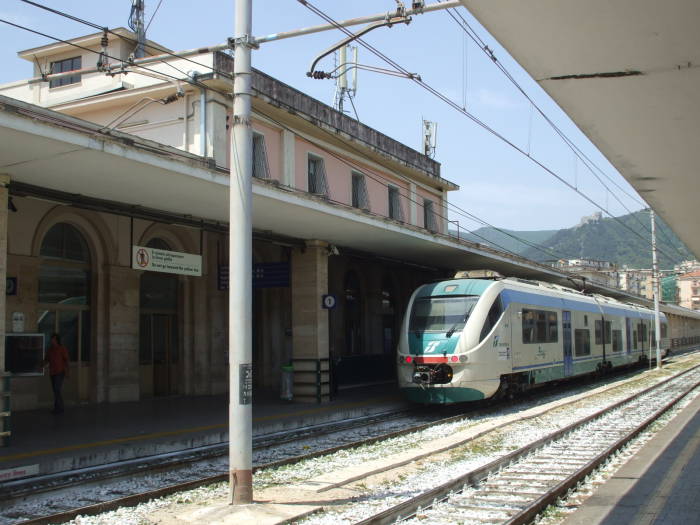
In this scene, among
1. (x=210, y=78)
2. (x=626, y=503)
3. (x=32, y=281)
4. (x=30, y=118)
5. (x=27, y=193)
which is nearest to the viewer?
(x=626, y=503)

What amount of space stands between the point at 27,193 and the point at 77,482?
4.84m

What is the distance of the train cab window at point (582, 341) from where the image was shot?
20781mm

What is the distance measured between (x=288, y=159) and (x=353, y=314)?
7.42 m

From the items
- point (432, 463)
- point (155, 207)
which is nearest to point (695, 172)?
point (432, 463)

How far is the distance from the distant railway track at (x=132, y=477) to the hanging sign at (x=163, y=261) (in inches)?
143

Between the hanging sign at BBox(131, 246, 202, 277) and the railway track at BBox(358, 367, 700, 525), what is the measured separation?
282 inches

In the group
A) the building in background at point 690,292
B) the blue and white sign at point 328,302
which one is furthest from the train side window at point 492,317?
the building in background at point 690,292

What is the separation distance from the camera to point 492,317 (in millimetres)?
15414

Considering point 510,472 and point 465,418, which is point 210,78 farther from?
point 510,472

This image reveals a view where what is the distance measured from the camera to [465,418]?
1516 cm

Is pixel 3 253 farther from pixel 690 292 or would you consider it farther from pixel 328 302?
pixel 690 292

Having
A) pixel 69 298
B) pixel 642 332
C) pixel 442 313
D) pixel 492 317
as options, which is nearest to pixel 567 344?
pixel 492 317

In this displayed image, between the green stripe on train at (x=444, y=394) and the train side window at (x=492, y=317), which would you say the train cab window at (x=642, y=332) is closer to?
the train side window at (x=492, y=317)

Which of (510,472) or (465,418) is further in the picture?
(465,418)
